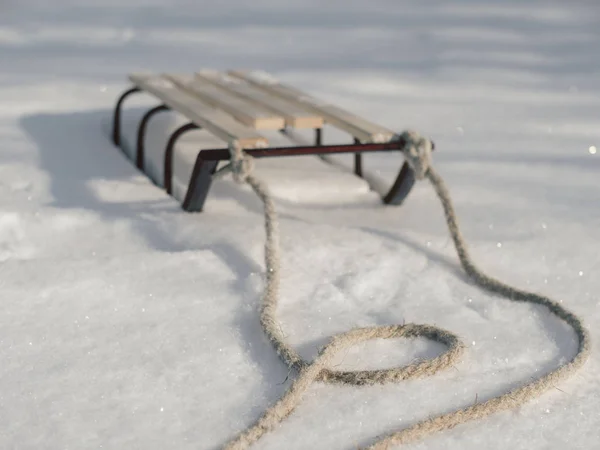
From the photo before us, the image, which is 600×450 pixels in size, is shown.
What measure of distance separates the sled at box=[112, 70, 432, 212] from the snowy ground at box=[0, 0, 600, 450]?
84mm

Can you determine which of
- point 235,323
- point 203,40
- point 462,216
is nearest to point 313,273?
point 235,323

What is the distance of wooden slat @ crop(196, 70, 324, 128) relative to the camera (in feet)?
8.16

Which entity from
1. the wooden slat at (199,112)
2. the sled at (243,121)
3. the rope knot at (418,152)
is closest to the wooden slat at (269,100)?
the sled at (243,121)

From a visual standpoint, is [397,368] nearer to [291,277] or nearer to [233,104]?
[291,277]

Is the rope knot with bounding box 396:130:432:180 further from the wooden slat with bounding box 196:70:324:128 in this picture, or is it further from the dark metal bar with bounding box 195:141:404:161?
the wooden slat with bounding box 196:70:324:128

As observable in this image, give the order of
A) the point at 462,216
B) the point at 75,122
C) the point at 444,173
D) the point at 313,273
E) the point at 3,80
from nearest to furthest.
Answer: the point at 313,273, the point at 462,216, the point at 444,173, the point at 75,122, the point at 3,80

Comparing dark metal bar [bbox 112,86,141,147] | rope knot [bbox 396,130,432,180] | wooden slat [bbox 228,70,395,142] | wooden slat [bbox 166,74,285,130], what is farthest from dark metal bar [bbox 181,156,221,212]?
dark metal bar [bbox 112,86,141,147]

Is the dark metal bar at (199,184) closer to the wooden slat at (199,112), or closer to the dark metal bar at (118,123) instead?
the wooden slat at (199,112)

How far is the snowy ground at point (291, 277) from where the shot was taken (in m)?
1.67

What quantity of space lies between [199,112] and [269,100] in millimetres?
224

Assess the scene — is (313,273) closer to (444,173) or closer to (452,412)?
(452,412)

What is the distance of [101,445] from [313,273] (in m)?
0.76

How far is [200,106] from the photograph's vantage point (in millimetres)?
2742

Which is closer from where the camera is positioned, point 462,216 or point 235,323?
point 235,323
